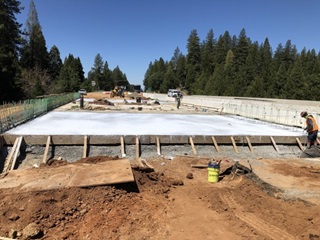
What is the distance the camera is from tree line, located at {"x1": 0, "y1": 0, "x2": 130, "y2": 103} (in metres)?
31.8

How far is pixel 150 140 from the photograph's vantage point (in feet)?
32.8

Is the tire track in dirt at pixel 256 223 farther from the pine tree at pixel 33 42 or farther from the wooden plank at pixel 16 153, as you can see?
the pine tree at pixel 33 42

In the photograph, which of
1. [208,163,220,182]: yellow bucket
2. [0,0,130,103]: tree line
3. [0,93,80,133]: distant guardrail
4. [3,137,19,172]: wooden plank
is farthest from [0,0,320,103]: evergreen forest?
[208,163,220,182]: yellow bucket

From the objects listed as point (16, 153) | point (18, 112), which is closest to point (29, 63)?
point (18, 112)

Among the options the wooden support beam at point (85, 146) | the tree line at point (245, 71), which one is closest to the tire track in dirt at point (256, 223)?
the wooden support beam at point (85, 146)

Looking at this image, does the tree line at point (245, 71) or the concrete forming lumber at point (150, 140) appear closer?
the concrete forming lumber at point (150, 140)

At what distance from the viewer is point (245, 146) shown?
10.7 m

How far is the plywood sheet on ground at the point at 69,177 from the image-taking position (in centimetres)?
580

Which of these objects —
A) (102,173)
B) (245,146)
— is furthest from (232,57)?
(102,173)

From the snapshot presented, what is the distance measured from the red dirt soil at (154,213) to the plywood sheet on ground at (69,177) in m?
0.18

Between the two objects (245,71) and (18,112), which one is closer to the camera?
(18,112)

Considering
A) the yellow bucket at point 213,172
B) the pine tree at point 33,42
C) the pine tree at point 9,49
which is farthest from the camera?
the pine tree at point 33,42

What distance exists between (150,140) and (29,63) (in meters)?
60.2

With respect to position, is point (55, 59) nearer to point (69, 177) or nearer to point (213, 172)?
point (213, 172)
